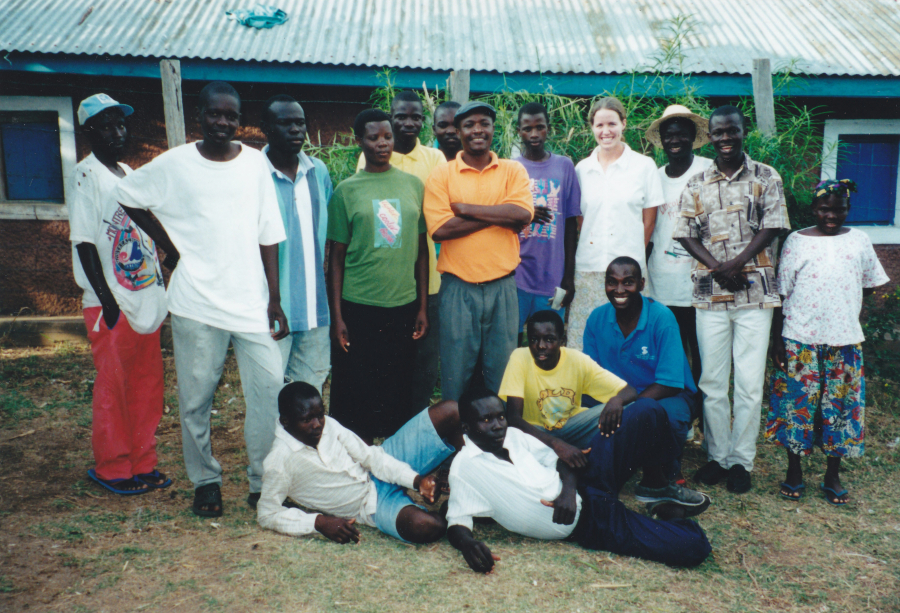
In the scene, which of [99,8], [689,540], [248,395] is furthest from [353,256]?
[99,8]

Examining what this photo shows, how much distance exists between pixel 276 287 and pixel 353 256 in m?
0.46

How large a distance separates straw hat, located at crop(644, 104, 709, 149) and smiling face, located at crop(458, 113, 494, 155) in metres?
1.12

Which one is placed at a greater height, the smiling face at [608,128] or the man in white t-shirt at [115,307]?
Answer: the smiling face at [608,128]

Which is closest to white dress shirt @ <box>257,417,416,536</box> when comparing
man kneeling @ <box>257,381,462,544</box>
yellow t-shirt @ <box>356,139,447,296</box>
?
man kneeling @ <box>257,381,462,544</box>

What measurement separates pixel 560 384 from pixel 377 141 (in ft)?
4.95

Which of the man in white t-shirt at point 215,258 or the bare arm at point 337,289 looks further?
the bare arm at point 337,289

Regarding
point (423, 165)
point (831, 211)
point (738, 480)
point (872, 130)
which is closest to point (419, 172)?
point (423, 165)

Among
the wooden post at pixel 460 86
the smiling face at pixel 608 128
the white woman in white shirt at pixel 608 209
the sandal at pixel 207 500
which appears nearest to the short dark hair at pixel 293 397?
the sandal at pixel 207 500

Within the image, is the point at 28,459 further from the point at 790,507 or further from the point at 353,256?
the point at 790,507

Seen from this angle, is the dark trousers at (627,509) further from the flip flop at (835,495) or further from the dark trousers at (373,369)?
the dark trousers at (373,369)

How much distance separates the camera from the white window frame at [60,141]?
6.72 metres

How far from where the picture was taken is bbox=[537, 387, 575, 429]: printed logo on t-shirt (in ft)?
11.3

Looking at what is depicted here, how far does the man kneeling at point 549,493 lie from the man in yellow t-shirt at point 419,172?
740 mm

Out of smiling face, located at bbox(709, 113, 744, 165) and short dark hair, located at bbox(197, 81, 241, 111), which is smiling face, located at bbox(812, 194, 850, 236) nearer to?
smiling face, located at bbox(709, 113, 744, 165)
